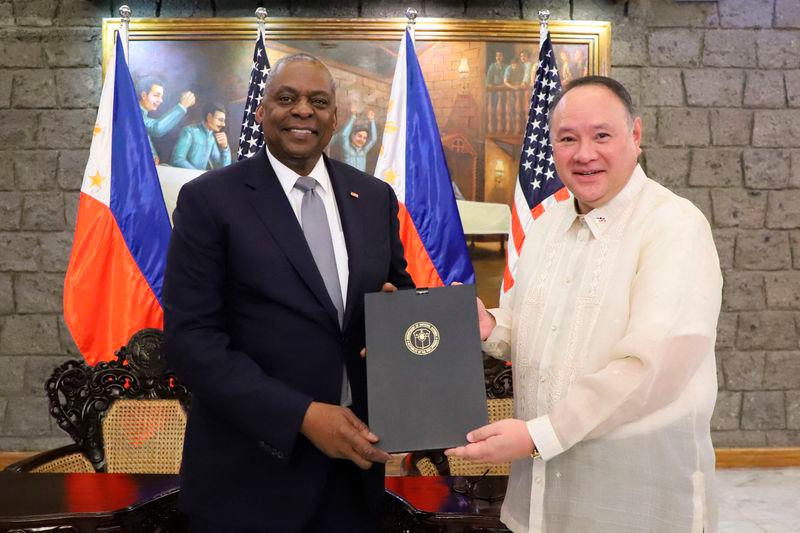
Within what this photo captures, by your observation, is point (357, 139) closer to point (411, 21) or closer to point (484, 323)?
point (411, 21)

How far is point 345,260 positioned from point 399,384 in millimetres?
352

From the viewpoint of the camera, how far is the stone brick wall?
15.2ft

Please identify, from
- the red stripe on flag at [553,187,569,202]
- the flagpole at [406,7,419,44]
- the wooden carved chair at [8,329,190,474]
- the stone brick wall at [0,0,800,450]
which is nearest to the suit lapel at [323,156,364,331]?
the wooden carved chair at [8,329,190,474]

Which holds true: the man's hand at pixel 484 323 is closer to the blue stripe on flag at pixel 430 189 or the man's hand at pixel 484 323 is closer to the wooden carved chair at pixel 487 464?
the wooden carved chair at pixel 487 464

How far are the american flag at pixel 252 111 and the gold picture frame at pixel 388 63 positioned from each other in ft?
1.37

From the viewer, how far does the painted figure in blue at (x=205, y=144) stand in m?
4.54

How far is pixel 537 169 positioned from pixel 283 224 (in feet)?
9.05

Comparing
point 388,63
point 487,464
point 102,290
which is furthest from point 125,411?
point 388,63

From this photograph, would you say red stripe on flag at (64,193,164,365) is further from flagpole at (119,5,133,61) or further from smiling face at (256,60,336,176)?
smiling face at (256,60,336,176)

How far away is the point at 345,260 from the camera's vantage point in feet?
5.81

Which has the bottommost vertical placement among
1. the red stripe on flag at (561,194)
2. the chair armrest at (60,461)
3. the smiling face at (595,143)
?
the chair armrest at (60,461)

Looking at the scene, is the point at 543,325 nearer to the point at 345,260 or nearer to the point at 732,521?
the point at 345,260

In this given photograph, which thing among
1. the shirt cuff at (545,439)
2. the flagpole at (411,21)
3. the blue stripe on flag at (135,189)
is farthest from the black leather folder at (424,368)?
the flagpole at (411,21)

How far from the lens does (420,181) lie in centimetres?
422
